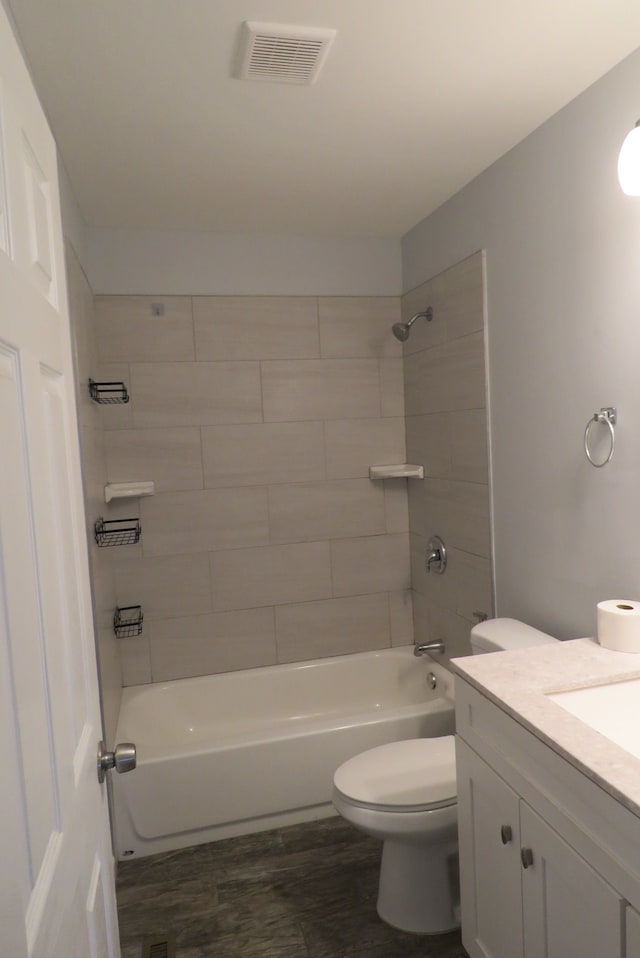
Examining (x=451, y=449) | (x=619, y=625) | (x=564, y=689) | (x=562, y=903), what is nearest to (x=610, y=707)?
(x=564, y=689)

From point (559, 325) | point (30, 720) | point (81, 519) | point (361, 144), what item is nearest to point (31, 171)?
point (81, 519)

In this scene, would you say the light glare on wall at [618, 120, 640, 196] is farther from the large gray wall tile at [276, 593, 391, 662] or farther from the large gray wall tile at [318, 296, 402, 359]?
the large gray wall tile at [276, 593, 391, 662]

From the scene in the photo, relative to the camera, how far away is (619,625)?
164 cm

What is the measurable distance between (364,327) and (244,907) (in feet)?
8.16

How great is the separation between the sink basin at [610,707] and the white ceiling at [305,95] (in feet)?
4.75

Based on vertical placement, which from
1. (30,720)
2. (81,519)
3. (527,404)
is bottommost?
(30,720)

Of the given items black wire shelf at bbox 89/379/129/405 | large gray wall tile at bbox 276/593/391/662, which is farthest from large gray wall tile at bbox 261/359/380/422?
large gray wall tile at bbox 276/593/391/662

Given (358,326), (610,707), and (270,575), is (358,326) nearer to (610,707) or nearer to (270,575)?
(270,575)

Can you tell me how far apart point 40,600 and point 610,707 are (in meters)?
1.24

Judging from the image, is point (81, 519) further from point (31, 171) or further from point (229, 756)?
point (229, 756)

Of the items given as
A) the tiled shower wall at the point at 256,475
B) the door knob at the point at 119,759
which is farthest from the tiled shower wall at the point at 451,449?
the door knob at the point at 119,759

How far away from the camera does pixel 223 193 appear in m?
2.49

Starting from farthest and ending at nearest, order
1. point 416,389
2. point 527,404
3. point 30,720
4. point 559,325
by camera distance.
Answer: point 416,389, point 527,404, point 559,325, point 30,720

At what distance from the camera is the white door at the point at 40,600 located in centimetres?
68
